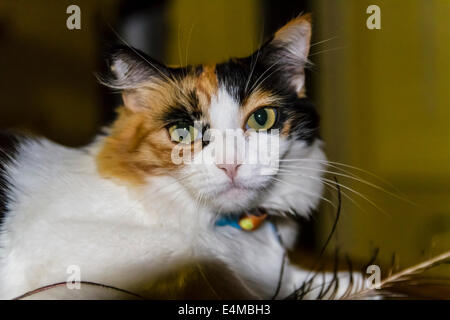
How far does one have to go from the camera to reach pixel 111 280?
0.67m

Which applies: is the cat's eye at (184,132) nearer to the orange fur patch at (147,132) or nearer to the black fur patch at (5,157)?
the orange fur patch at (147,132)

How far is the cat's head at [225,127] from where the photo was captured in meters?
0.74

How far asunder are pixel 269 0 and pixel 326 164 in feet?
1.38

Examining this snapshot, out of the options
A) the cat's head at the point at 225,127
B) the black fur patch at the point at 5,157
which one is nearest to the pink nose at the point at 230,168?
the cat's head at the point at 225,127

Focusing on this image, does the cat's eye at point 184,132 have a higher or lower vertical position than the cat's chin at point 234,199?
higher

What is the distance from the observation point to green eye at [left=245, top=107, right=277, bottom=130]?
78 centimetres

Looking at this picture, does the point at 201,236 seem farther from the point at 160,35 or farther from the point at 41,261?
the point at 160,35

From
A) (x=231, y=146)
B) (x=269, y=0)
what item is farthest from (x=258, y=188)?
(x=269, y=0)

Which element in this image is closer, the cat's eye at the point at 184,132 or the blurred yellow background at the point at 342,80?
the cat's eye at the point at 184,132

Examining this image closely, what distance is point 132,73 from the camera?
802 mm

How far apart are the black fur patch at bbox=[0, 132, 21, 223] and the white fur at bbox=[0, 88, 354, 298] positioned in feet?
0.04

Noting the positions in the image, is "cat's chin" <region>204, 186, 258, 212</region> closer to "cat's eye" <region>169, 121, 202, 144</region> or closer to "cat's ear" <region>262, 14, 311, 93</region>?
"cat's eye" <region>169, 121, 202, 144</region>
